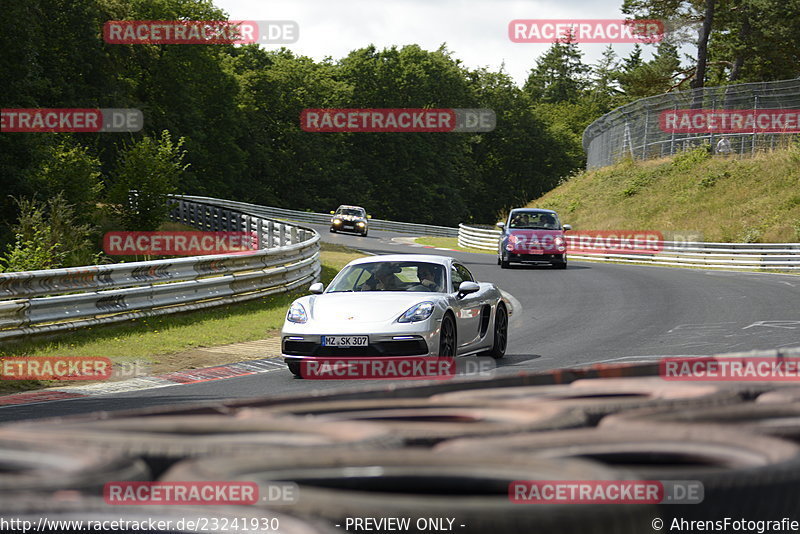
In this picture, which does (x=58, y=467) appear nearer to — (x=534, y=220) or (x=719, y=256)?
(x=534, y=220)

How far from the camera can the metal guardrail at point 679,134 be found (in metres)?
48.9

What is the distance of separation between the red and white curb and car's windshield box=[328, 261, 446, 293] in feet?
4.38

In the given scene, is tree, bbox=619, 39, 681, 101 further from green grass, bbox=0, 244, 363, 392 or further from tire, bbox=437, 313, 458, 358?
tire, bbox=437, 313, 458, 358

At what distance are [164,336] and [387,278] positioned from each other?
3.81m

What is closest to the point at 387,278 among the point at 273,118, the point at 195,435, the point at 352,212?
the point at 195,435

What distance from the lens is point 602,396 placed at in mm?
2848

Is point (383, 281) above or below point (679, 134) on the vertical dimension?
below

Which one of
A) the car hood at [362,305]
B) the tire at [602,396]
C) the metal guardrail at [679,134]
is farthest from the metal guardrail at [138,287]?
the metal guardrail at [679,134]

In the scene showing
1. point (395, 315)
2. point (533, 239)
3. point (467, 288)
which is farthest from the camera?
point (533, 239)

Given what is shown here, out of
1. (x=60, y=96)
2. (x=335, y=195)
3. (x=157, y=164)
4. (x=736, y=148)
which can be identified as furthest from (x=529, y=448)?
(x=335, y=195)

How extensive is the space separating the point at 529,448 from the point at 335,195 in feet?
329

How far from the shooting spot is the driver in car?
42.0ft

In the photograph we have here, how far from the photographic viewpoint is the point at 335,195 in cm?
10175

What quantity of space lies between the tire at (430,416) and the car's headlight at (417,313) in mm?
8590
